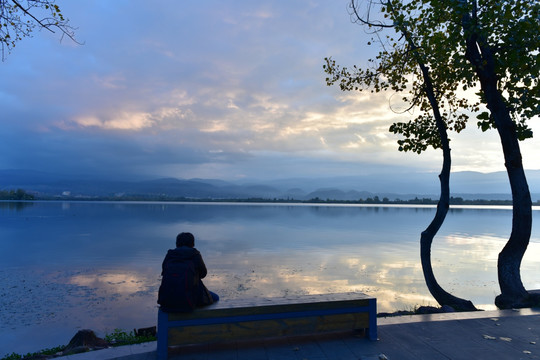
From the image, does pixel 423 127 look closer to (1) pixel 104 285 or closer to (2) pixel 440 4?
(2) pixel 440 4

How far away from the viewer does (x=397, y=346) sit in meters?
5.24

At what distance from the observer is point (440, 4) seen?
8555 millimetres

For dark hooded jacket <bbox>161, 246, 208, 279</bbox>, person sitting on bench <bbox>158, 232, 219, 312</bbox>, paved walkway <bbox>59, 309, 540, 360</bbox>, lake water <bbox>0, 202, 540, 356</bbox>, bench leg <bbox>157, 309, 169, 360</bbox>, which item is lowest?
lake water <bbox>0, 202, 540, 356</bbox>

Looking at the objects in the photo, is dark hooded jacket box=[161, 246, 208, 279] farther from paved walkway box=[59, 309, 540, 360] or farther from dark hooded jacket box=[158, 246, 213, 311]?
paved walkway box=[59, 309, 540, 360]

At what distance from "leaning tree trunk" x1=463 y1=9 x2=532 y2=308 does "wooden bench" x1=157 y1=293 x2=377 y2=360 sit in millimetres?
5280

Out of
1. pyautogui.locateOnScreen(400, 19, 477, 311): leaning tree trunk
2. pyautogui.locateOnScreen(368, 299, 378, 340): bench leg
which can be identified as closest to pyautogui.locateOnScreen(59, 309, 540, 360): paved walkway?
pyautogui.locateOnScreen(368, 299, 378, 340): bench leg

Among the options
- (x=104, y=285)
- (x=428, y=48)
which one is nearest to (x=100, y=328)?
(x=104, y=285)

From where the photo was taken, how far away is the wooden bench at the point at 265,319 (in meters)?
4.68

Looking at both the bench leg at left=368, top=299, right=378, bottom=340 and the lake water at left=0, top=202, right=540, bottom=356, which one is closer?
the bench leg at left=368, top=299, right=378, bottom=340

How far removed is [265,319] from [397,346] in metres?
1.93

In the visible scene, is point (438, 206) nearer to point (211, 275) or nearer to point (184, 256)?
point (184, 256)

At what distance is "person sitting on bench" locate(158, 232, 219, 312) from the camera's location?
4609 mm

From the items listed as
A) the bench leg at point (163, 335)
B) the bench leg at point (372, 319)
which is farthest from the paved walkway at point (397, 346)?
the bench leg at point (163, 335)

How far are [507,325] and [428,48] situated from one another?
20.3ft
